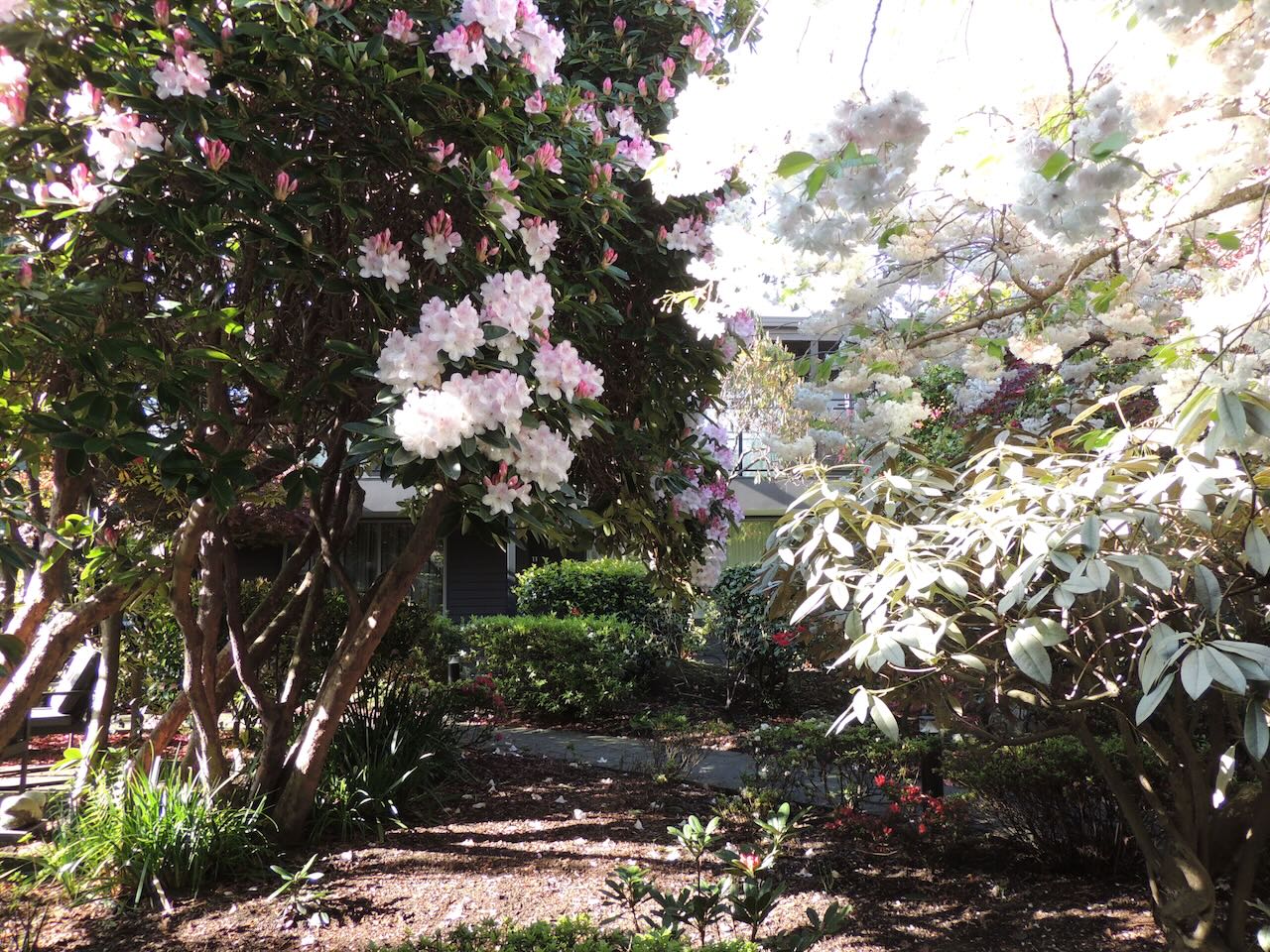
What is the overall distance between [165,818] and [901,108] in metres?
3.65

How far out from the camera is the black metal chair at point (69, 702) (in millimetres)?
5465

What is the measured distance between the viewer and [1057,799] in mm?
4070

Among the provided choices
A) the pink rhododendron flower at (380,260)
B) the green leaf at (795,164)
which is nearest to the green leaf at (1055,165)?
the green leaf at (795,164)

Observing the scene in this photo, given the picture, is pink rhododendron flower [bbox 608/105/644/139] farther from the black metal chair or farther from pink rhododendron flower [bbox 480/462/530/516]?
the black metal chair

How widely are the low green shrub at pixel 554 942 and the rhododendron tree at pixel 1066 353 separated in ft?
2.59

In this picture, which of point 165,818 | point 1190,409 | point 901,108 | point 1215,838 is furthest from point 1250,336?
point 165,818

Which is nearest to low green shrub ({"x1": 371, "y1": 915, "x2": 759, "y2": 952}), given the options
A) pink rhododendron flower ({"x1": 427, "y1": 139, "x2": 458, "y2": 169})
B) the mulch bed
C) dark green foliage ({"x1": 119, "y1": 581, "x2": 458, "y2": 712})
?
the mulch bed

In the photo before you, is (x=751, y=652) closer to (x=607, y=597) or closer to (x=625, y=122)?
(x=607, y=597)

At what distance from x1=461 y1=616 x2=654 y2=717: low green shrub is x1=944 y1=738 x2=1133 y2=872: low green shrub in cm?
409

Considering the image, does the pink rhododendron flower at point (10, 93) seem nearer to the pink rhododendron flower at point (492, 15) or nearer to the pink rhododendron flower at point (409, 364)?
the pink rhododendron flower at point (409, 364)

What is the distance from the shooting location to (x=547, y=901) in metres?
3.55

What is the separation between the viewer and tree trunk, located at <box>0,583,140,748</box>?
3.13 meters

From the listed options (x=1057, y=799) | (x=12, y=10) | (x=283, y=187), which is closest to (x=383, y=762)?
(x=283, y=187)

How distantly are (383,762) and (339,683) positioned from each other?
948mm
